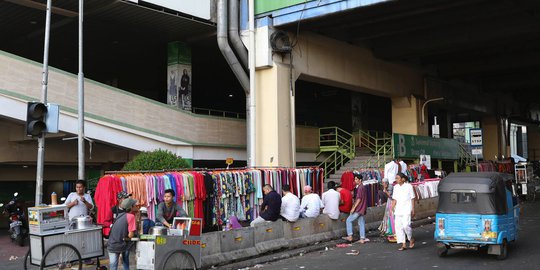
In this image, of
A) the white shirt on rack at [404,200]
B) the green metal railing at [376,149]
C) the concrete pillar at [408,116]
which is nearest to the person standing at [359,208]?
the white shirt on rack at [404,200]

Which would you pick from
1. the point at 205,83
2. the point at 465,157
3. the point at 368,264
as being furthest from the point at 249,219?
the point at 465,157

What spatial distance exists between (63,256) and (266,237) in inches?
193

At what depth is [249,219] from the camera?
15.3 meters

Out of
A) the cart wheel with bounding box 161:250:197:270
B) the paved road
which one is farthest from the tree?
the cart wheel with bounding box 161:250:197:270

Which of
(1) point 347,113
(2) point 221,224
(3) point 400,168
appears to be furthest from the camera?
(1) point 347,113

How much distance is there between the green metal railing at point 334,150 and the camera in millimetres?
25812

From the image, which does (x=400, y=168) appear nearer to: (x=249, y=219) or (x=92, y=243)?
(x=249, y=219)

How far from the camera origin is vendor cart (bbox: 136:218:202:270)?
8609 mm

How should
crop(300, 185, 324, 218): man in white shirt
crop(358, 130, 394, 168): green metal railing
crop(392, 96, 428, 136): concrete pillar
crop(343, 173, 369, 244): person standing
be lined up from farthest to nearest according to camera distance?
crop(392, 96, 428, 136): concrete pillar → crop(358, 130, 394, 168): green metal railing → crop(300, 185, 324, 218): man in white shirt → crop(343, 173, 369, 244): person standing

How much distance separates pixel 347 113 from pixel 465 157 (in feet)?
31.0

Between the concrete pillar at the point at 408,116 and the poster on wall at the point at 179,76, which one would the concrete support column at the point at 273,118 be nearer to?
the poster on wall at the point at 179,76

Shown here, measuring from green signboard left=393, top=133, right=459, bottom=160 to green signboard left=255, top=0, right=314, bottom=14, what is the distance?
7867 millimetres

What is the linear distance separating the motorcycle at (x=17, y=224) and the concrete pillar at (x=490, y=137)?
3688cm

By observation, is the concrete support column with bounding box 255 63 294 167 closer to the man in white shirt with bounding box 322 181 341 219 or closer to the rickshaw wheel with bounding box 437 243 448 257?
the man in white shirt with bounding box 322 181 341 219
